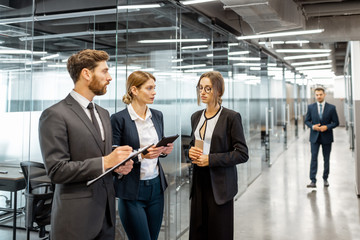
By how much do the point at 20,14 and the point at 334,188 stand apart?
6031mm

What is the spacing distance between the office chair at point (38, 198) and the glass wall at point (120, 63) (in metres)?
0.22

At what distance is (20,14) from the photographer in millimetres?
2469

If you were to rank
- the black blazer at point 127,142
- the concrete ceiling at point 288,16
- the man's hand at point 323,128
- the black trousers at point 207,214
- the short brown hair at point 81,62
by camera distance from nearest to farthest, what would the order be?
the short brown hair at point 81,62
the black blazer at point 127,142
the black trousers at point 207,214
the concrete ceiling at point 288,16
the man's hand at point 323,128

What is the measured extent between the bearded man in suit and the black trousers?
78cm

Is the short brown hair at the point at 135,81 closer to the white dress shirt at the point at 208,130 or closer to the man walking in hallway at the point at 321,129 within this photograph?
the white dress shirt at the point at 208,130

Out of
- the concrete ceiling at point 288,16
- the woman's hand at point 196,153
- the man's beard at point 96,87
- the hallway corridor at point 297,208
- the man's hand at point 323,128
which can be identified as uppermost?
the concrete ceiling at point 288,16

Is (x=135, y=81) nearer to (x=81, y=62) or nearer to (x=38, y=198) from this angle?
(x=81, y=62)

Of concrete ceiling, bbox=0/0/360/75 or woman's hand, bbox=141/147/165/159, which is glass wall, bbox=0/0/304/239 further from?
woman's hand, bbox=141/147/165/159

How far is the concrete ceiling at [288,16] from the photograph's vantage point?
408 centimetres

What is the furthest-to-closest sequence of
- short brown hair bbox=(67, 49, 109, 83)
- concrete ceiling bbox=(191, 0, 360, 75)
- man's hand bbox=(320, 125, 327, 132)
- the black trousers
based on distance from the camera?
man's hand bbox=(320, 125, 327, 132), concrete ceiling bbox=(191, 0, 360, 75), the black trousers, short brown hair bbox=(67, 49, 109, 83)

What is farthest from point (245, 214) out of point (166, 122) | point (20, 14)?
point (20, 14)

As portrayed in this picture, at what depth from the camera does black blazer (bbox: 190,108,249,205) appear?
7.82 ft

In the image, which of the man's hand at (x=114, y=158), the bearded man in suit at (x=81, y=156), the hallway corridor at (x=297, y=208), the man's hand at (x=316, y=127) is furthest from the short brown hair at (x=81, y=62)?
the man's hand at (x=316, y=127)

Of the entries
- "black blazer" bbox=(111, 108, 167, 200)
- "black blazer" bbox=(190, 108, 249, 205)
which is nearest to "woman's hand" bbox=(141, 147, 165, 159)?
"black blazer" bbox=(111, 108, 167, 200)
